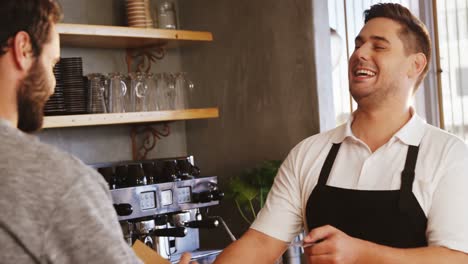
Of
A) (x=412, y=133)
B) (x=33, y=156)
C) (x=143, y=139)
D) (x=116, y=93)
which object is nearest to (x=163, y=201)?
(x=116, y=93)

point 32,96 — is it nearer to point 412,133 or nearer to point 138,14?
point 412,133

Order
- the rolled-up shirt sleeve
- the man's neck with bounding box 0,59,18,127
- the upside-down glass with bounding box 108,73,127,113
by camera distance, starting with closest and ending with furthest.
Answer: the man's neck with bounding box 0,59,18,127 < the rolled-up shirt sleeve < the upside-down glass with bounding box 108,73,127,113

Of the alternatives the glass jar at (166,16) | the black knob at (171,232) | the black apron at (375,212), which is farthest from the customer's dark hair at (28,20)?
the glass jar at (166,16)

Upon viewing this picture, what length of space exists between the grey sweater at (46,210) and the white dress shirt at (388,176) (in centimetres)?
115

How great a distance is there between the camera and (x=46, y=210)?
3.59 ft

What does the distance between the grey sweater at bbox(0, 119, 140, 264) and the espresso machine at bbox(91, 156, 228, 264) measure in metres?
1.91

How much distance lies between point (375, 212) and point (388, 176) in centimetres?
11

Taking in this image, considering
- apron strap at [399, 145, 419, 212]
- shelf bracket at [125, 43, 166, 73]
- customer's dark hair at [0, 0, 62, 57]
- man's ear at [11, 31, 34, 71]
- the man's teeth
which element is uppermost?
shelf bracket at [125, 43, 166, 73]

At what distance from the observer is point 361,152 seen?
7.43ft

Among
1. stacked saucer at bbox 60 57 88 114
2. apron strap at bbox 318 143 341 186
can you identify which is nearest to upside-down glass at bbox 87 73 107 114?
stacked saucer at bbox 60 57 88 114

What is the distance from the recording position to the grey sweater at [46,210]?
109 cm

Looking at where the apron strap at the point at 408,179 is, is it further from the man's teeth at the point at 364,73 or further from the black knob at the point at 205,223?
the black knob at the point at 205,223

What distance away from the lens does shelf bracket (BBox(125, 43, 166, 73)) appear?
3.82 meters

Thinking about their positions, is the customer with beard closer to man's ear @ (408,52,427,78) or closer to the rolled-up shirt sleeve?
the rolled-up shirt sleeve
